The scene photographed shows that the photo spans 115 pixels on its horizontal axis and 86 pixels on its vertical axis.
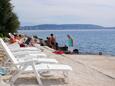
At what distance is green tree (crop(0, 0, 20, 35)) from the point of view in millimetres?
45578

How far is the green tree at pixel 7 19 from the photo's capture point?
45.6 m

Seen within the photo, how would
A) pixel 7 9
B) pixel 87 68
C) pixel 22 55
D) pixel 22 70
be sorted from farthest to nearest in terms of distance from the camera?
pixel 7 9, pixel 87 68, pixel 22 55, pixel 22 70

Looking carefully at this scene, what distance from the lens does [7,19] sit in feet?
153

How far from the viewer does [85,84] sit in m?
10.2

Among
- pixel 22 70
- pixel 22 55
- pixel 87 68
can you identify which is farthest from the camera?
pixel 87 68

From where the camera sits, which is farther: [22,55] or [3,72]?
[22,55]

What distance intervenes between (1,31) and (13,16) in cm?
233

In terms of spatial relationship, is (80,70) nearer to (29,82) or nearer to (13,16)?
(29,82)

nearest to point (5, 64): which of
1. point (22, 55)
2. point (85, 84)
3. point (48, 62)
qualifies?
point (22, 55)

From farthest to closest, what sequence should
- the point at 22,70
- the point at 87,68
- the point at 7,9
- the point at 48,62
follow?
1. the point at 7,9
2. the point at 87,68
3. the point at 48,62
4. the point at 22,70

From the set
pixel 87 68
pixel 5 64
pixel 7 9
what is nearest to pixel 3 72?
pixel 5 64

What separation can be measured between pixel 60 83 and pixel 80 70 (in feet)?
9.99

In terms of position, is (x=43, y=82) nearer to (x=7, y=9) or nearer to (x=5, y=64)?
(x=5, y=64)

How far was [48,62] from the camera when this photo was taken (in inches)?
423
